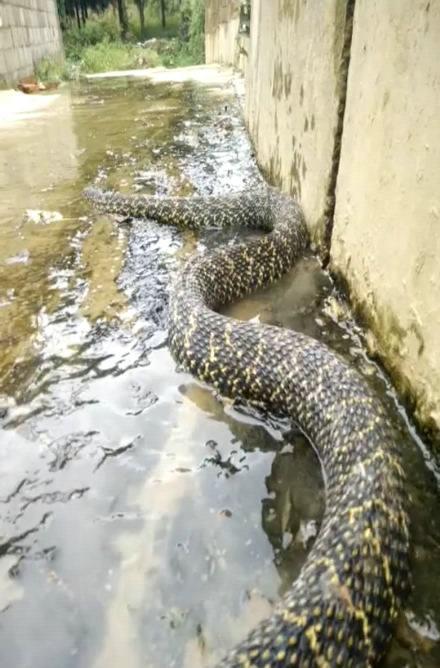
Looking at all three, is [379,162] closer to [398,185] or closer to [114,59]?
[398,185]

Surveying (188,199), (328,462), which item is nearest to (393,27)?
(328,462)

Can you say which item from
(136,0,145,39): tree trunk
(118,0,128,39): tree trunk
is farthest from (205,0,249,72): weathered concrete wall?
(136,0,145,39): tree trunk

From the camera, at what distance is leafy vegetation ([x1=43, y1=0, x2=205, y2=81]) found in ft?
113

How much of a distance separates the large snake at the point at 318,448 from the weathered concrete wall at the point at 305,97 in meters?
0.66

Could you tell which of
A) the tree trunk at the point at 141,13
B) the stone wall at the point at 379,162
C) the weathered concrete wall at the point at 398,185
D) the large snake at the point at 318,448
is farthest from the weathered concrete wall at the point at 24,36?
the tree trunk at the point at 141,13

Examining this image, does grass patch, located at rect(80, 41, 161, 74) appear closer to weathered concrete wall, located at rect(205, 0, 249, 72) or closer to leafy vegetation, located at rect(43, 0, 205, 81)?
leafy vegetation, located at rect(43, 0, 205, 81)

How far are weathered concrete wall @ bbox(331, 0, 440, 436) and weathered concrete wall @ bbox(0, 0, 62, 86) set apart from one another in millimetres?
19890

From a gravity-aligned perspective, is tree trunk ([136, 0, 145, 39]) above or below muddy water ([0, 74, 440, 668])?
below

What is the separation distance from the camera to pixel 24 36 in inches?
941

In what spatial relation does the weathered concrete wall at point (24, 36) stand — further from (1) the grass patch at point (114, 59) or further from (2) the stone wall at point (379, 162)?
(2) the stone wall at point (379, 162)

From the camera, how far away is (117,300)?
5.09 m

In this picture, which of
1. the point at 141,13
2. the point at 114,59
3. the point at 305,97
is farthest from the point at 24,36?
the point at 141,13

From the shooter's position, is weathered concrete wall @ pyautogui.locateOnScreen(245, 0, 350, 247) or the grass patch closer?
weathered concrete wall @ pyautogui.locateOnScreen(245, 0, 350, 247)

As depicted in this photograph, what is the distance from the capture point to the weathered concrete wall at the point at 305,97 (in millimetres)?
5066
